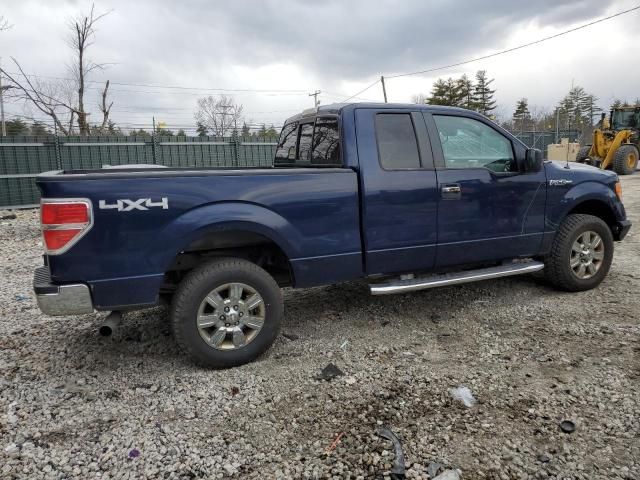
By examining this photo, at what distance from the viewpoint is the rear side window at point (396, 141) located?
4043 mm

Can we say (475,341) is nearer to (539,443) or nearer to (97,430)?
(539,443)

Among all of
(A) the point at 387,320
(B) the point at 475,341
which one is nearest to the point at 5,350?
(A) the point at 387,320

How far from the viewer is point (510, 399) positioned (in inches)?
121

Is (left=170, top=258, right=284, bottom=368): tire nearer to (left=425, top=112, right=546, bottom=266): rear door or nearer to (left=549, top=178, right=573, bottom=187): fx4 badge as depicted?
(left=425, top=112, right=546, bottom=266): rear door

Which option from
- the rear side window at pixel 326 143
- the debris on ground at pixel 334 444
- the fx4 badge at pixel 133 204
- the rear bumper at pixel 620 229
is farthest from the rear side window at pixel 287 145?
the rear bumper at pixel 620 229

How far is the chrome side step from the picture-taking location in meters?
4.00

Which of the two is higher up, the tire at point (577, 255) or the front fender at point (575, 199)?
the front fender at point (575, 199)

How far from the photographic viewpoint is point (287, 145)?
5258 mm

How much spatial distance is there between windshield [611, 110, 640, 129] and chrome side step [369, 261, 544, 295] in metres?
18.2

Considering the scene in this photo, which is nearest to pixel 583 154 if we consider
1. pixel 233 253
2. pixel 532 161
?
pixel 532 161

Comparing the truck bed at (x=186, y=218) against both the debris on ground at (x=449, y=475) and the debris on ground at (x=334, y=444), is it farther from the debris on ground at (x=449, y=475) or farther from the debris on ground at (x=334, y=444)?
the debris on ground at (x=449, y=475)

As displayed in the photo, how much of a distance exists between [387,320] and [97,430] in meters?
2.65

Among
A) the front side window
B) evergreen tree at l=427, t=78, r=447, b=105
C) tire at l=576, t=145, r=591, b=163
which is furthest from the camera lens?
evergreen tree at l=427, t=78, r=447, b=105

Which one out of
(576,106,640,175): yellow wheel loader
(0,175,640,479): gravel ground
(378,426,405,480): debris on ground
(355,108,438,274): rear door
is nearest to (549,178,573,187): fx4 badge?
(0,175,640,479): gravel ground
